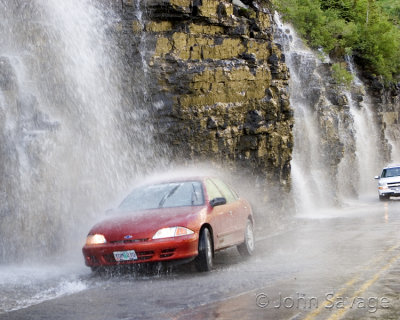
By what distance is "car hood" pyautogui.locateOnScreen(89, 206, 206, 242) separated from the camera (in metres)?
10.1

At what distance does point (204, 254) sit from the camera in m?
10.4

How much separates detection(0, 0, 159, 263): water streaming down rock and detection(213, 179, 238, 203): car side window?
393 cm

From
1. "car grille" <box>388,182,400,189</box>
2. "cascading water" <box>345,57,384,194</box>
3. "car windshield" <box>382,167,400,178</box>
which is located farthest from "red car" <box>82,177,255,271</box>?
"cascading water" <box>345,57,384,194</box>

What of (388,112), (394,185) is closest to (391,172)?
(394,185)

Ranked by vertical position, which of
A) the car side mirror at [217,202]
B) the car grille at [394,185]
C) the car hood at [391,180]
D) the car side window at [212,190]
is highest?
the car side window at [212,190]

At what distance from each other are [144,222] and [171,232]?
1.63 ft

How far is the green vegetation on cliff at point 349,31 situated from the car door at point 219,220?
87.5ft

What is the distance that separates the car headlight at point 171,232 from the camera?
1002 cm

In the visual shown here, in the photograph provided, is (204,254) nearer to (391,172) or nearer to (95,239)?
(95,239)

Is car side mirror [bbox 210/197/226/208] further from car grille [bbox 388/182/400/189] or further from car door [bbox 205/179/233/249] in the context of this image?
car grille [bbox 388/182/400/189]

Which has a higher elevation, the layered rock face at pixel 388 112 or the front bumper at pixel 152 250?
the layered rock face at pixel 388 112

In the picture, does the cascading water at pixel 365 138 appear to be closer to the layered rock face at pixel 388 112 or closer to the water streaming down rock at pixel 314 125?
the layered rock face at pixel 388 112

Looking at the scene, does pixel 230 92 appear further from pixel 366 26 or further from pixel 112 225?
pixel 366 26

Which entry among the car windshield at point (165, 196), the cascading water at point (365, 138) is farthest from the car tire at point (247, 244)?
the cascading water at point (365, 138)
